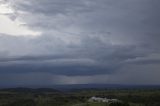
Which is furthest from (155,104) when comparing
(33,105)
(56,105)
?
(33,105)

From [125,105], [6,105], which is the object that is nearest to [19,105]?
[6,105]

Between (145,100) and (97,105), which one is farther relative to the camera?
(145,100)

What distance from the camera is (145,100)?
200 meters

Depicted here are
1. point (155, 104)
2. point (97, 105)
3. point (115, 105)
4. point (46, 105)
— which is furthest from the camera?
point (46, 105)

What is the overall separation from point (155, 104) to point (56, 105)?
49.8 metres

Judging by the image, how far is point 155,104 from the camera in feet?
585

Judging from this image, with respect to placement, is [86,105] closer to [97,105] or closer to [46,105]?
[97,105]

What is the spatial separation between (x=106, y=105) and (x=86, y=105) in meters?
9.40

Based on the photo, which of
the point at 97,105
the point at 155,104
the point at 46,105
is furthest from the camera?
the point at 46,105

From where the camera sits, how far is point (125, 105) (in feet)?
430

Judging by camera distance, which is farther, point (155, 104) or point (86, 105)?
point (155, 104)

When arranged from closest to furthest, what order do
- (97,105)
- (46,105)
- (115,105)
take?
(115,105) < (97,105) < (46,105)

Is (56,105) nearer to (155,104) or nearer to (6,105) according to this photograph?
(6,105)

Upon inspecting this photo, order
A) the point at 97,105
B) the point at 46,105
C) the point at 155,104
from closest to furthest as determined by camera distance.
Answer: the point at 97,105 < the point at 155,104 < the point at 46,105
